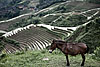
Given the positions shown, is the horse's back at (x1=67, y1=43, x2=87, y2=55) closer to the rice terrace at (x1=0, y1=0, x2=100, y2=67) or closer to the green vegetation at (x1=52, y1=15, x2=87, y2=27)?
the rice terrace at (x1=0, y1=0, x2=100, y2=67)

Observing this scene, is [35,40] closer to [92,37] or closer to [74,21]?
[74,21]

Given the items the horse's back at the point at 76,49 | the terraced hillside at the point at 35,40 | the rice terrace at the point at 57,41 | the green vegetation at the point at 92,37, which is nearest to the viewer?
the horse's back at the point at 76,49

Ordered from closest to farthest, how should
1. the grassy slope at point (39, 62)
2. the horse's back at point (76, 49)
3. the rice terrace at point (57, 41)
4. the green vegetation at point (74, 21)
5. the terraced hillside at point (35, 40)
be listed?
the horse's back at point (76, 49), the rice terrace at point (57, 41), the grassy slope at point (39, 62), the terraced hillside at point (35, 40), the green vegetation at point (74, 21)

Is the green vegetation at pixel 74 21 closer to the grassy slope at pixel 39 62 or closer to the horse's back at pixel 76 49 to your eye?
the grassy slope at pixel 39 62

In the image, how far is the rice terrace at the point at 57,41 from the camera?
297 inches

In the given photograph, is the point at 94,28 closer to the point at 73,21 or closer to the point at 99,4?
the point at 73,21

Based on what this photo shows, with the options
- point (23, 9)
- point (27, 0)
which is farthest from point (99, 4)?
point (27, 0)

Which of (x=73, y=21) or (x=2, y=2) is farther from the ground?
(x=73, y=21)

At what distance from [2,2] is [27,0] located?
1721cm

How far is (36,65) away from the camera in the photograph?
7.93 metres

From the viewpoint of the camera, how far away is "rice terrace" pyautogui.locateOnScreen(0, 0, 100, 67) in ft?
24.8

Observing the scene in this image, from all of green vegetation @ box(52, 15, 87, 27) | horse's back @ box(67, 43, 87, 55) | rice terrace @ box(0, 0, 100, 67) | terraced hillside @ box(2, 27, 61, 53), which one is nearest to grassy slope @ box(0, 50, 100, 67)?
rice terrace @ box(0, 0, 100, 67)

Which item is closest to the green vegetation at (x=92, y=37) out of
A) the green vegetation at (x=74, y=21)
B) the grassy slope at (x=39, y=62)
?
the grassy slope at (x=39, y=62)

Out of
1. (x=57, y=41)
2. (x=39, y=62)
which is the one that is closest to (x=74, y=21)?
(x=39, y=62)
